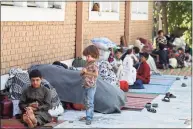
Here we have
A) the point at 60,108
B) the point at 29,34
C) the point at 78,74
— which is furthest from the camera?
the point at 29,34

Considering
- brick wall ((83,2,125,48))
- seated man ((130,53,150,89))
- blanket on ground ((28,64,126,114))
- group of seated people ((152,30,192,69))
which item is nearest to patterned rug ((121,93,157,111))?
blanket on ground ((28,64,126,114))

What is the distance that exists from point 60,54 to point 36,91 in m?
4.12

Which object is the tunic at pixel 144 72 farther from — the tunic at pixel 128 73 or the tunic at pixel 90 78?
the tunic at pixel 90 78

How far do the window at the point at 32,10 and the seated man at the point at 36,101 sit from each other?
164cm

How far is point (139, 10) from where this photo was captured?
2064 cm

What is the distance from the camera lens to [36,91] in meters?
7.48

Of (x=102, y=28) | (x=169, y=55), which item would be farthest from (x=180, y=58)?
(x=102, y=28)

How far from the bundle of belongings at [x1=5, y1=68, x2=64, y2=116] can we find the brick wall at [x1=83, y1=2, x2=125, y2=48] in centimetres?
492

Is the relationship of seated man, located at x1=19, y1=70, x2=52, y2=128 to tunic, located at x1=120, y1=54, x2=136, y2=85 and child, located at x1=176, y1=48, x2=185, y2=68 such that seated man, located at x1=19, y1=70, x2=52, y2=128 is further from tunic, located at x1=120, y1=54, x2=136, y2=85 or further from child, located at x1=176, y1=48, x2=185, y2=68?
child, located at x1=176, y1=48, x2=185, y2=68

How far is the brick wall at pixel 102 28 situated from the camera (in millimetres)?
13234

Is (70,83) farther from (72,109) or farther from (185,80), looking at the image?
(185,80)

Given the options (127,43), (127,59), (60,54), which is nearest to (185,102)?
(127,59)

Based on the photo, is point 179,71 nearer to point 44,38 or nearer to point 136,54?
point 136,54

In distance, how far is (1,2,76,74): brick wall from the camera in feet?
29.1
